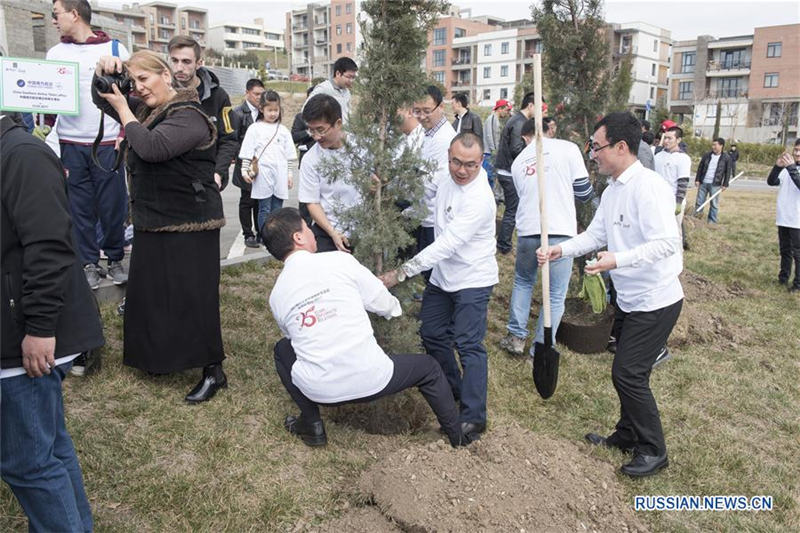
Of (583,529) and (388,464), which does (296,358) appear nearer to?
(388,464)

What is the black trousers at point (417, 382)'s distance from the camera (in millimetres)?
3566

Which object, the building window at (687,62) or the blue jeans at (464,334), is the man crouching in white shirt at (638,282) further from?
the building window at (687,62)

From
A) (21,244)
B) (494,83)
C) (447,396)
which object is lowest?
(447,396)

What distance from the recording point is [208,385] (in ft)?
13.8

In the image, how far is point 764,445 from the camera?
4.39m

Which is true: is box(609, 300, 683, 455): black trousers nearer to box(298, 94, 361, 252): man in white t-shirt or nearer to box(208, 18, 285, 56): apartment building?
box(298, 94, 361, 252): man in white t-shirt

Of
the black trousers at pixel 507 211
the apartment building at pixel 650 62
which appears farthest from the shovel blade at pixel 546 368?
the apartment building at pixel 650 62

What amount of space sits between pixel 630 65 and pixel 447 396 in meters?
5.09

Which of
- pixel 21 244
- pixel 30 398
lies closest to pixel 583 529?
pixel 30 398

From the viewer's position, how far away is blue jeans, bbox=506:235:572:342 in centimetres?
544

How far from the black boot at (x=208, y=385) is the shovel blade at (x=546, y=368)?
224 centimetres

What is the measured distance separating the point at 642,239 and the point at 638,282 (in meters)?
0.27

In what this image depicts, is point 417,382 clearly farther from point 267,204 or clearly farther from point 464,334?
point 267,204

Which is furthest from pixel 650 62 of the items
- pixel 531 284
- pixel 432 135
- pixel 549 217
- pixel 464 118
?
pixel 549 217
